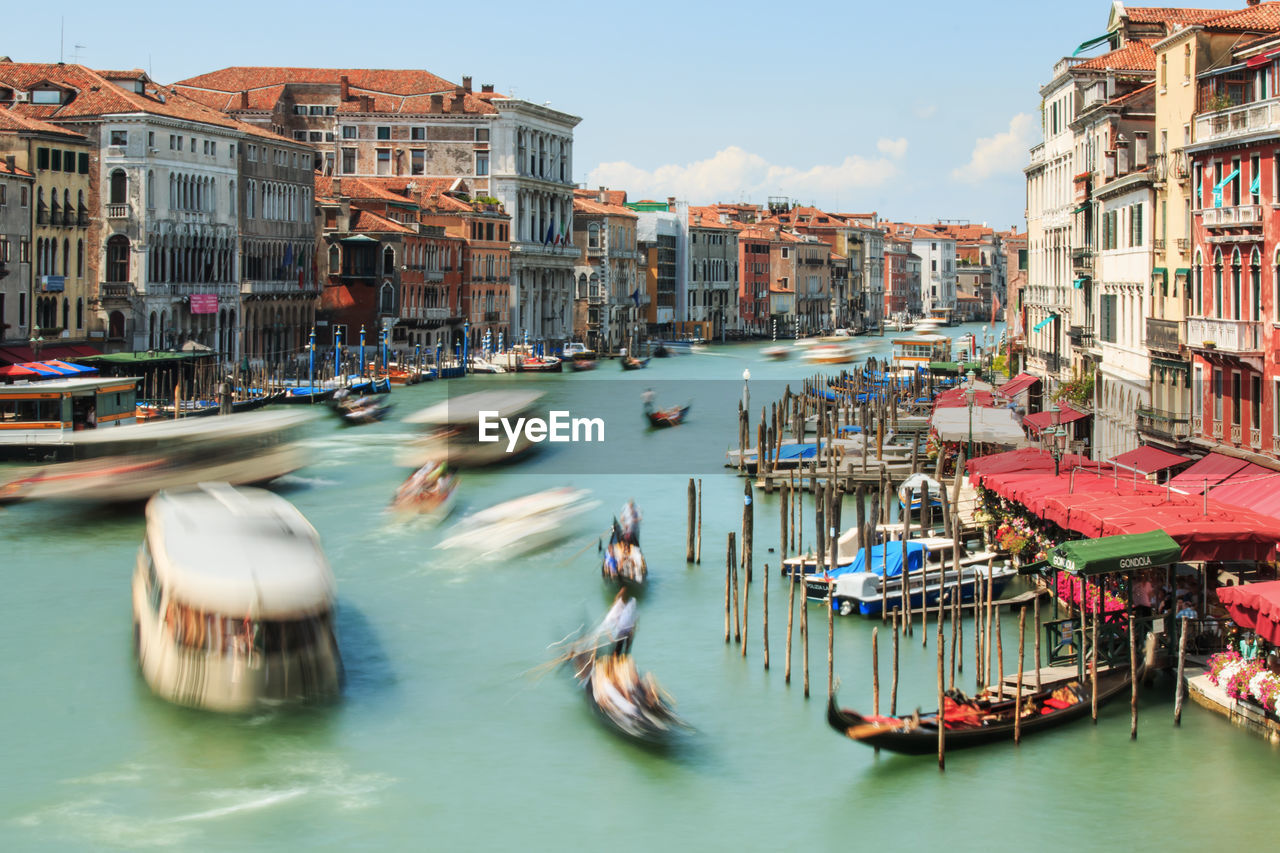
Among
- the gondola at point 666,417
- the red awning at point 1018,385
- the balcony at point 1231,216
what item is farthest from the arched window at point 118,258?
the balcony at point 1231,216

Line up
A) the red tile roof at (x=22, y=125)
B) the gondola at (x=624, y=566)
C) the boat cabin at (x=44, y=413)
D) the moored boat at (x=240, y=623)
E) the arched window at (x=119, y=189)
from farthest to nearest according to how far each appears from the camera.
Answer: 1. the arched window at (x=119, y=189)
2. the red tile roof at (x=22, y=125)
3. the boat cabin at (x=44, y=413)
4. the gondola at (x=624, y=566)
5. the moored boat at (x=240, y=623)

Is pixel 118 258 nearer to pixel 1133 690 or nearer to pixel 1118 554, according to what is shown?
pixel 1118 554

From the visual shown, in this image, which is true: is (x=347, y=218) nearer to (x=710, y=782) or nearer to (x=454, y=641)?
(x=454, y=641)

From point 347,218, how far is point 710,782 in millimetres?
41069

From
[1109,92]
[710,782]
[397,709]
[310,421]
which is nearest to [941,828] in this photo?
[710,782]

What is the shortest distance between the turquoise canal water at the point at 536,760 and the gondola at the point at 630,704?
0.16 meters

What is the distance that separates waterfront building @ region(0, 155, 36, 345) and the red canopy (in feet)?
68.3

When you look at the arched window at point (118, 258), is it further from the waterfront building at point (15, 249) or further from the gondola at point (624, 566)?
the gondola at point (624, 566)

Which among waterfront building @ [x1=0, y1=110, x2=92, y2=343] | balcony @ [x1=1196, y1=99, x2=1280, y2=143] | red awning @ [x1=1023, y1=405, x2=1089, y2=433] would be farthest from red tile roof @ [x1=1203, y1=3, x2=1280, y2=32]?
waterfront building @ [x1=0, y1=110, x2=92, y2=343]

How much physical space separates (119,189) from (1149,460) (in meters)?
28.2

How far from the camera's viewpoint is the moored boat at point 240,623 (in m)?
13.6

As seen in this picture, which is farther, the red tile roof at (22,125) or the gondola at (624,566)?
the red tile roof at (22,125)

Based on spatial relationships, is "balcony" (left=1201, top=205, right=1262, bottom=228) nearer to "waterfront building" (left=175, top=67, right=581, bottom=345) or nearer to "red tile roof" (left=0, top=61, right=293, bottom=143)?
"red tile roof" (left=0, top=61, right=293, bottom=143)

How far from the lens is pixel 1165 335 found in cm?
2019
